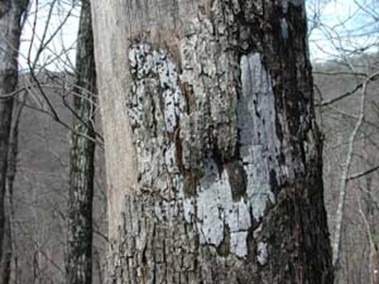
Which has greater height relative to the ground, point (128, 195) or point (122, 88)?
point (122, 88)

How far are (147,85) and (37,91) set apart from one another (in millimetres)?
5345

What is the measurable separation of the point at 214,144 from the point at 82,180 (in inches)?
228

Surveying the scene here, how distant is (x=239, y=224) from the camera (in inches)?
47.4

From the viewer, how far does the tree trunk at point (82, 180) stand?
6.77 metres

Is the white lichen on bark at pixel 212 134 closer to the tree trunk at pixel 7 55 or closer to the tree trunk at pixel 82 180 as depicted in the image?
the tree trunk at pixel 82 180

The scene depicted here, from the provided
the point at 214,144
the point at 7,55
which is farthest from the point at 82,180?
the point at 214,144

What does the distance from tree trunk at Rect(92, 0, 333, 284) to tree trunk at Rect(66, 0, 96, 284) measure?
548 cm

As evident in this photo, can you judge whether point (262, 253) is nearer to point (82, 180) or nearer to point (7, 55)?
point (82, 180)

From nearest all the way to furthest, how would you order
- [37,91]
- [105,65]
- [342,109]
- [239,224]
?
[239,224]
[105,65]
[37,91]
[342,109]

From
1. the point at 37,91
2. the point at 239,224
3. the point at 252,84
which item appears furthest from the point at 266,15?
the point at 37,91

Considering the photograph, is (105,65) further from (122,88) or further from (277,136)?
(277,136)

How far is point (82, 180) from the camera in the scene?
6914 mm

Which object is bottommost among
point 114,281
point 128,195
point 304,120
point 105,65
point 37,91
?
point 114,281

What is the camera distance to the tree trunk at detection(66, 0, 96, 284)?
267 inches
